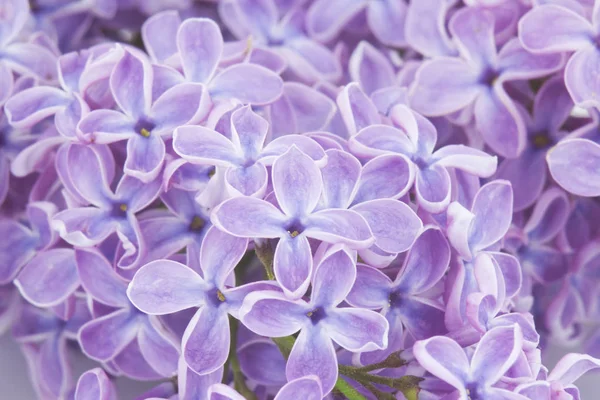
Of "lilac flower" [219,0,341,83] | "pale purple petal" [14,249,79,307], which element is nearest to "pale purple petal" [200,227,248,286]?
"pale purple petal" [14,249,79,307]

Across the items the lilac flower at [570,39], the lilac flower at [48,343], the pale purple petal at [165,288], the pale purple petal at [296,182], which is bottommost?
the lilac flower at [48,343]

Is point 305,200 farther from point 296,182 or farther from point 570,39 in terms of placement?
point 570,39

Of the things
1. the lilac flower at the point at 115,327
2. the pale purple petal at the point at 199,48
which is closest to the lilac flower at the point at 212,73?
the pale purple petal at the point at 199,48

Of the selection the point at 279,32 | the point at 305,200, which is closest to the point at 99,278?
the point at 305,200

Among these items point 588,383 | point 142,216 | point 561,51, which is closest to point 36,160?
point 142,216

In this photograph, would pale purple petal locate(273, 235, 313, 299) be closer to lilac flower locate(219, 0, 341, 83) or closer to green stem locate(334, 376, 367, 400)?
green stem locate(334, 376, 367, 400)

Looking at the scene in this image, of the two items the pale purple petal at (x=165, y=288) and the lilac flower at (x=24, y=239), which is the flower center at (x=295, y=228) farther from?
the lilac flower at (x=24, y=239)
